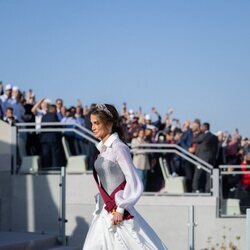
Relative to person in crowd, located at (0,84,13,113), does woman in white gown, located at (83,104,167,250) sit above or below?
below

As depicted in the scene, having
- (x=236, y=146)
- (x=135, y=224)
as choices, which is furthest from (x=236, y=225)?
(x=135, y=224)

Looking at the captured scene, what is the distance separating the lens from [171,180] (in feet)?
46.7

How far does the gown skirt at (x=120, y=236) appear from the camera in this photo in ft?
21.3

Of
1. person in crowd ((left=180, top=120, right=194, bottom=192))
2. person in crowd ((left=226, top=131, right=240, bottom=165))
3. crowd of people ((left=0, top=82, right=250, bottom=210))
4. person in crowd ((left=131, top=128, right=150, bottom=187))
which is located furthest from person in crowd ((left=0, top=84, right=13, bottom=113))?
person in crowd ((left=226, top=131, right=240, bottom=165))

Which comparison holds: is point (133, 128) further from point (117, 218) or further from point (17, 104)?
point (117, 218)

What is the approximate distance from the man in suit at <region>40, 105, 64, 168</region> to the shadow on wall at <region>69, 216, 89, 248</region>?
A: 1452mm

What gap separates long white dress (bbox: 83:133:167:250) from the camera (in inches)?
255

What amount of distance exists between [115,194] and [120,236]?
0.34 m

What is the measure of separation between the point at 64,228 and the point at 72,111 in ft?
13.0

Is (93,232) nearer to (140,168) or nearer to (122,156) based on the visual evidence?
(122,156)

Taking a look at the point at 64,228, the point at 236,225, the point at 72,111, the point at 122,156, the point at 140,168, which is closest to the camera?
the point at 122,156

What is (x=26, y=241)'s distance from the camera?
975 centimetres

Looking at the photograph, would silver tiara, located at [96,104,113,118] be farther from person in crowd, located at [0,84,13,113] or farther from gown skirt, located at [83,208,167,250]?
person in crowd, located at [0,84,13,113]

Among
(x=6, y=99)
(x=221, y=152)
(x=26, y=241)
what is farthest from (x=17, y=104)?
(x=26, y=241)
